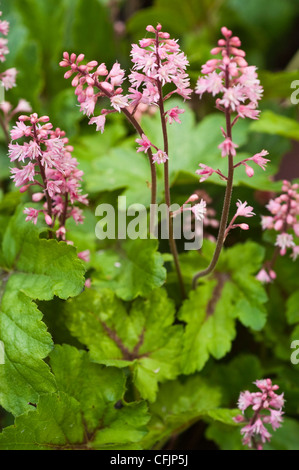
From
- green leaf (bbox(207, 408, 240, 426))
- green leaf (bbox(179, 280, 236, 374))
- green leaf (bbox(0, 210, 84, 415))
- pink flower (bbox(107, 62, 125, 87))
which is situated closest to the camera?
pink flower (bbox(107, 62, 125, 87))

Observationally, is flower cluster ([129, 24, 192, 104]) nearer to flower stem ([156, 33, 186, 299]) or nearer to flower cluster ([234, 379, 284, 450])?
flower stem ([156, 33, 186, 299])

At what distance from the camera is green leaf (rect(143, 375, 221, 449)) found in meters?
1.30

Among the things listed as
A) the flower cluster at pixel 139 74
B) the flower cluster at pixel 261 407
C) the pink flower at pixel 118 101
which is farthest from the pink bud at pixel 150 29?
the flower cluster at pixel 261 407

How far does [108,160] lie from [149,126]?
0.23 m

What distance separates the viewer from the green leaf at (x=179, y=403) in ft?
4.26

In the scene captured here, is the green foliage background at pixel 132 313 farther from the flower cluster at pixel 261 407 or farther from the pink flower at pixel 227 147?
the pink flower at pixel 227 147

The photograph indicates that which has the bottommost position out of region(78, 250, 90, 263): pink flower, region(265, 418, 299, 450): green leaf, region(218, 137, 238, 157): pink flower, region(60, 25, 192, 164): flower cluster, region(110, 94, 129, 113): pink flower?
region(265, 418, 299, 450): green leaf

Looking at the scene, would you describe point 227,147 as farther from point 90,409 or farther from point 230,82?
point 90,409

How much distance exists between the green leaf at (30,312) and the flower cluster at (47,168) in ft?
0.24

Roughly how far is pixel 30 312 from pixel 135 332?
31cm

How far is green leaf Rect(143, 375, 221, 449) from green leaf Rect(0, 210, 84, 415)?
0.37 m

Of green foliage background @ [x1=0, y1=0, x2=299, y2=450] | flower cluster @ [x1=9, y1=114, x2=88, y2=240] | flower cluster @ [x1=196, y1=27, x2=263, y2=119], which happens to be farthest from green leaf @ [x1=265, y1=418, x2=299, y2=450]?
flower cluster @ [x1=196, y1=27, x2=263, y2=119]
